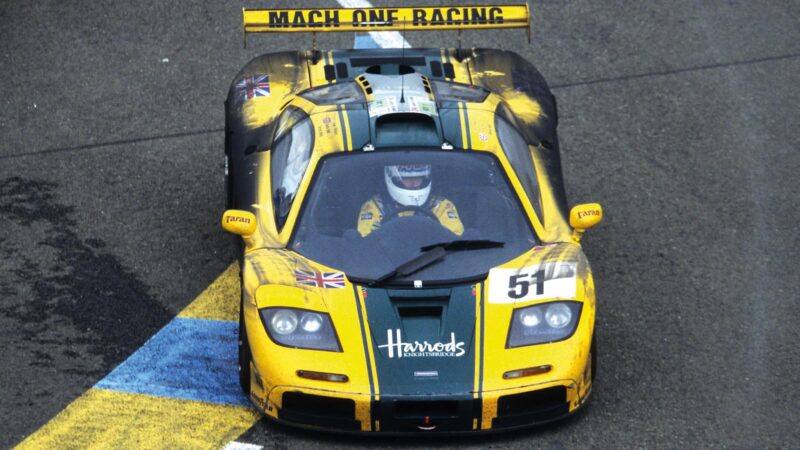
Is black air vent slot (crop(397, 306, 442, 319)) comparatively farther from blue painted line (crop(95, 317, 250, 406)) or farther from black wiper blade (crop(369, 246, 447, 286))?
blue painted line (crop(95, 317, 250, 406))

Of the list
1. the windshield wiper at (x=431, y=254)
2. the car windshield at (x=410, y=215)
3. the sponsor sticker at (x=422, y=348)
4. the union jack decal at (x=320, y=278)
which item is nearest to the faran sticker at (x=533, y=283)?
the car windshield at (x=410, y=215)

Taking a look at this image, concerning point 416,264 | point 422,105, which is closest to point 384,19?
point 422,105

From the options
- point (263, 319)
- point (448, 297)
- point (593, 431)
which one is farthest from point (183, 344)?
point (593, 431)

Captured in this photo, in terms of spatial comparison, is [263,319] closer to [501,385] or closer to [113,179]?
[501,385]

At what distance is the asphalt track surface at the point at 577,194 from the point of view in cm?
862

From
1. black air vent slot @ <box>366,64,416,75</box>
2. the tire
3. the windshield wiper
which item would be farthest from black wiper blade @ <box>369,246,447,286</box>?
black air vent slot @ <box>366,64,416,75</box>

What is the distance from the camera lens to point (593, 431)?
26.9ft

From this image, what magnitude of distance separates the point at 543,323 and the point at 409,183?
1.14 meters

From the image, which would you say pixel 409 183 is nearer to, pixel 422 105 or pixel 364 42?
pixel 422 105

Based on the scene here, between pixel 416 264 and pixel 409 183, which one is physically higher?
pixel 409 183

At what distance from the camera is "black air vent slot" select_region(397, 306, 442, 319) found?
8156 mm

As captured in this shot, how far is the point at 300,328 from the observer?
318 inches

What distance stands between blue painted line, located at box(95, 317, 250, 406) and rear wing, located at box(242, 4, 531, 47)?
Answer: 1.98 m

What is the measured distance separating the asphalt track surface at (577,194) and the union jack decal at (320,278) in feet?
2.36
